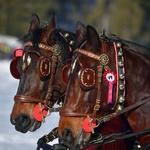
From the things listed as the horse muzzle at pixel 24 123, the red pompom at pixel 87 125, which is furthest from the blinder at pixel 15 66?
the red pompom at pixel 87 125

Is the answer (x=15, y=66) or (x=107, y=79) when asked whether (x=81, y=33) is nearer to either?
(x=107, y=79)

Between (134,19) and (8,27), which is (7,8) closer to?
(8,27)

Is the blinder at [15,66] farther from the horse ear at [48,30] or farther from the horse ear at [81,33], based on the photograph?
the horse ear at [81,33]

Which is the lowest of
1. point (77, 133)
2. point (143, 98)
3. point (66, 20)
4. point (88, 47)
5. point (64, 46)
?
point (77, 133)

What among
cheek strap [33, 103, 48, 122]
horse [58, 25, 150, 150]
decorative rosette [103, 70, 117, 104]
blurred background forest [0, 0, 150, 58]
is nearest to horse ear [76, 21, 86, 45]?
horse [58, 25, 150, 150]

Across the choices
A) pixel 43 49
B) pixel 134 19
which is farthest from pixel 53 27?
pixel 134 19

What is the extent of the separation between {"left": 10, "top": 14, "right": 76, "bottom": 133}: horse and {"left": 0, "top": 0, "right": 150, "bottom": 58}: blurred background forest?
37.2 m

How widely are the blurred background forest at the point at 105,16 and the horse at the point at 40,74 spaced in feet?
122

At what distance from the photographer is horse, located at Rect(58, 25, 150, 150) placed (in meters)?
4.42

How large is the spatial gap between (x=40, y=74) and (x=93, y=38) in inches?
39.0

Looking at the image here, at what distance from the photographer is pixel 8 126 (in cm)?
886

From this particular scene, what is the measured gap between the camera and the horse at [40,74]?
17.5 ft

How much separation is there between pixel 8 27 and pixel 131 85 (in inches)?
1662

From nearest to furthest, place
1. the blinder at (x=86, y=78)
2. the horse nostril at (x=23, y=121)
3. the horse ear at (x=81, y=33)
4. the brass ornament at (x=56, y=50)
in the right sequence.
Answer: the blinder at (x=86, y=78)
the horse ear at (x=81, y=33)
the horse nostril at (x=23, y=121)
the brass ornament at (x=56, y=50)
